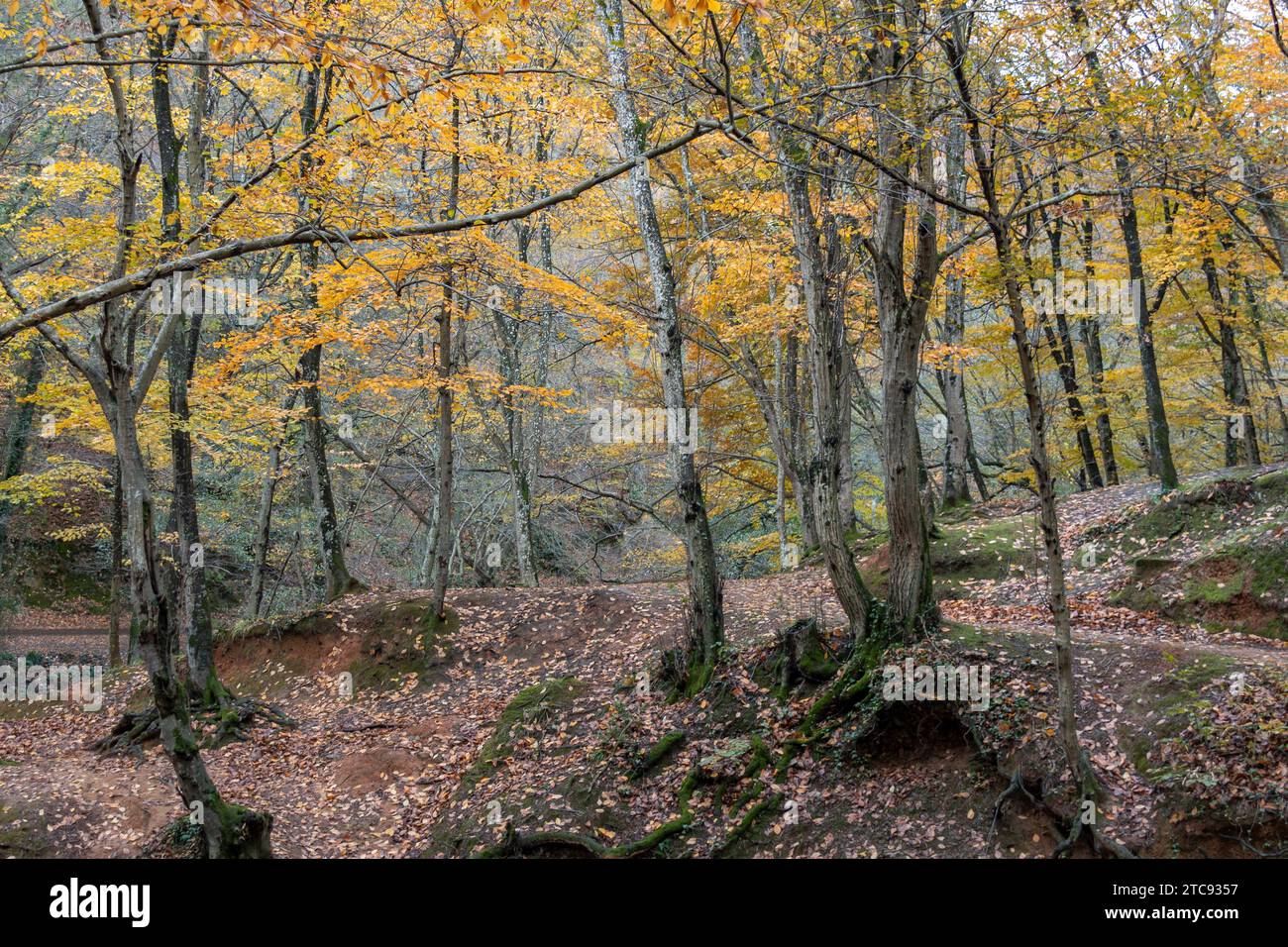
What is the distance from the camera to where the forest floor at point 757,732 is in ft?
20.0

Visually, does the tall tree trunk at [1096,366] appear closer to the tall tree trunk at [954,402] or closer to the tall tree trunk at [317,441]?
the tall tree trunk at [954,402]

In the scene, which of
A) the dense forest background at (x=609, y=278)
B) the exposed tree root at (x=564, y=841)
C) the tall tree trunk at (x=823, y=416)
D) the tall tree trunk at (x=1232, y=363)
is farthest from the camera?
the tall tree trunk at (x=1232, y=363)

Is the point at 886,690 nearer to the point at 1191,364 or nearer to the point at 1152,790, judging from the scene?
the point at 1152,790

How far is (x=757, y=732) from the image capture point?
25.8ft

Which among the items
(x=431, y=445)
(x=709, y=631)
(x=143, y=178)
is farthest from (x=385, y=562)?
(x=709, y=631)

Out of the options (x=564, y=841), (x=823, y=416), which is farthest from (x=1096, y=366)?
(x=564, y=841)

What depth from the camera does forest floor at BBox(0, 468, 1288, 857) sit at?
608cm

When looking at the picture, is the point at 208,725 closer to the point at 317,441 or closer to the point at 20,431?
the point at 317,441

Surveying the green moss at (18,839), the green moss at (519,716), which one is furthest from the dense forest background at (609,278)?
the green moss at (18,839)

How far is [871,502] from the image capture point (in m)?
24.3

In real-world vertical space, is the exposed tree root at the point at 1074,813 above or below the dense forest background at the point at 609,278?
below

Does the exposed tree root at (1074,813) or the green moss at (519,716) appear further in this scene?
the green moss at (519,716)

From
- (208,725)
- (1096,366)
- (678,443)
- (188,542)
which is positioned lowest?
(208,725)
